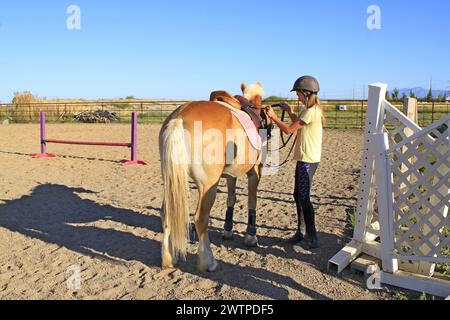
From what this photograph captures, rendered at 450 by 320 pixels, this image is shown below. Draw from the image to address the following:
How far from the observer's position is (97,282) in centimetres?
351

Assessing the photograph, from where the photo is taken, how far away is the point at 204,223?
12.1 ft

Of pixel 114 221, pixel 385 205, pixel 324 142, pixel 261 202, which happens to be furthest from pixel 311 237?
pixel 324 142

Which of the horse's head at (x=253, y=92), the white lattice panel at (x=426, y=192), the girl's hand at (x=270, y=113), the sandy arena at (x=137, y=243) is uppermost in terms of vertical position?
the horse's head at (x=253, y=92)

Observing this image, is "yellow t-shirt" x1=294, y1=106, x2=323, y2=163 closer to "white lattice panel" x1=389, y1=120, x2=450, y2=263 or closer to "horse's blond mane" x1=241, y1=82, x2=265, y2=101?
"white lattice panel" x1=389, y1=120, x2=450, y2=263

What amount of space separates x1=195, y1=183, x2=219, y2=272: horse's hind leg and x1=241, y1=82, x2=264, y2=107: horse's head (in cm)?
163

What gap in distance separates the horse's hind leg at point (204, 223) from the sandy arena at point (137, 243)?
0.31 feet

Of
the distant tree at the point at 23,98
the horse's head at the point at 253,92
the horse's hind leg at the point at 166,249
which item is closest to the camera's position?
the horse's hind leg at the point at 166,249

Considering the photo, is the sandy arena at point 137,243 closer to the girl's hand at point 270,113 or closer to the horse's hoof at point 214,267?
the horse's hoof at point 214,267

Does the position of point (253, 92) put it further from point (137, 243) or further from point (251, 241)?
point (137, 243)

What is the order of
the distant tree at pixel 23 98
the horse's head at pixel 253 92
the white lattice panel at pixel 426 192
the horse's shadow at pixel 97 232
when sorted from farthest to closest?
the distant tree at pixel 23 98, the horse's head at pixel 253 92, the horse's shadow at pixel 97 232, the white lattice panel at pixel 426 192

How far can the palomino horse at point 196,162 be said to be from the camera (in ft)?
11.3

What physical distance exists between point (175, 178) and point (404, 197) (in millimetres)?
2046

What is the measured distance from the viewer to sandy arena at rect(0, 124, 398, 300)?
133 inches

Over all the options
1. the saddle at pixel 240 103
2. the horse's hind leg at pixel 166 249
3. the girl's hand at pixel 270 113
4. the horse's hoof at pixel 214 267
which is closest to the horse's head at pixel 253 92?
the saddle at pixel 240 103
